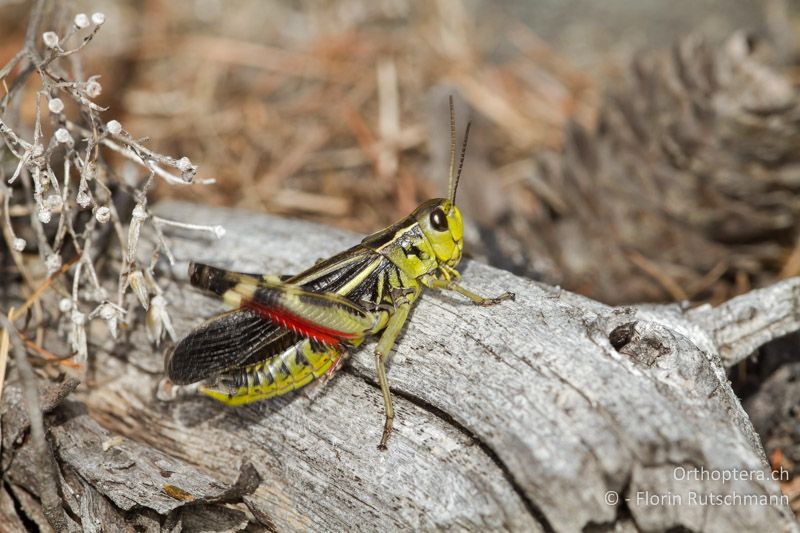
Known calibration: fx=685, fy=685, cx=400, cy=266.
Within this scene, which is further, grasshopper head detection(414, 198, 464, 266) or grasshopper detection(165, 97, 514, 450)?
grasshopper head detection(414, 198, 464, 266)

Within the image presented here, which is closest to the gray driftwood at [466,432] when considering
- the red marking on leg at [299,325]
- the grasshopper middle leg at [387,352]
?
the grasshopper middle leg at [387,352]

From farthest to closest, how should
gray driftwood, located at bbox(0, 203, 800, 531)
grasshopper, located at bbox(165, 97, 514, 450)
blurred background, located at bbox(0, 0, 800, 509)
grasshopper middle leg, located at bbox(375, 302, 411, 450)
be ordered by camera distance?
blurred background, located at bbox(0, 0, 800, 509), grasshopper, located at bbox(165, 97, 514, 450), grasshopper middle leg, located at bbox(375, 302, 411, 450), gray driftwood, located at bbox(0, 203, 800, 531)

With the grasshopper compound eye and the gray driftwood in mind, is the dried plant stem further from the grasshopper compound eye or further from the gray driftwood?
the grasshopper compound eye

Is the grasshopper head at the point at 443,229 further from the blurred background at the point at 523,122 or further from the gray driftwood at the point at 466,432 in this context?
the blurred background at the point at 523,122

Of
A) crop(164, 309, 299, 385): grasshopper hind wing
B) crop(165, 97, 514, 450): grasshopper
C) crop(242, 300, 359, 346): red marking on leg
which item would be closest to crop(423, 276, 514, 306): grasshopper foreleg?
crop(165, 97, 514, 450): grasshopper

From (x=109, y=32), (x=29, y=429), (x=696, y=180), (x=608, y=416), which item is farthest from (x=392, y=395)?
(x=109, y=32)

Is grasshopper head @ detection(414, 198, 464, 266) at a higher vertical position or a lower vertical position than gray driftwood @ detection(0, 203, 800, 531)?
higher

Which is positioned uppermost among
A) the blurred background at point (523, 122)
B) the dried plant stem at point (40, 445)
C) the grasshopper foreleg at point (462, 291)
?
the blurred background at point (523, 122)
